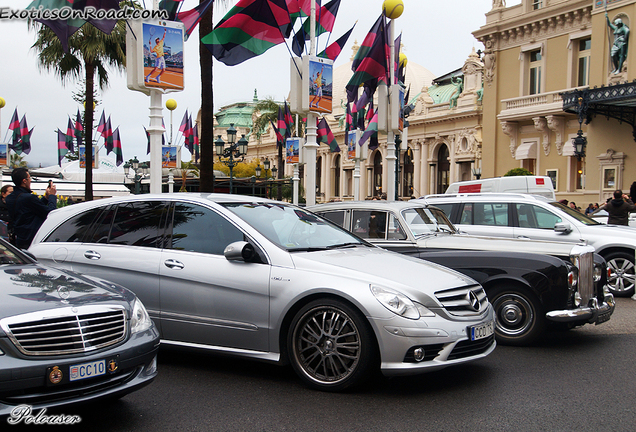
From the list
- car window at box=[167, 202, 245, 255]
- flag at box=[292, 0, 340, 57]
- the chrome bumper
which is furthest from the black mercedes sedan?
flag at box=[292, 0, 340, 57]

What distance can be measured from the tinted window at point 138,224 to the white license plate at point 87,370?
192 cm

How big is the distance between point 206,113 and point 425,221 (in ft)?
23.5

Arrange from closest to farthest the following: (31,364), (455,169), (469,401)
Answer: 1. (31,364)
2. (469,401)
3. (455,169)

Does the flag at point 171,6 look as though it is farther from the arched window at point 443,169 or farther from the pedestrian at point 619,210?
the arched window at point 443,169

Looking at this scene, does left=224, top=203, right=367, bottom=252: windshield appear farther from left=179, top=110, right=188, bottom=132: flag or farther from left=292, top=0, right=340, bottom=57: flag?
left=179, top=110, right=188, bottom=132: flag

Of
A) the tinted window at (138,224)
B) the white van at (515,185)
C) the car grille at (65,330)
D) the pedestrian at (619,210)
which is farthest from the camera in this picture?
the white van at (515,185)

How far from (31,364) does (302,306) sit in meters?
2.05

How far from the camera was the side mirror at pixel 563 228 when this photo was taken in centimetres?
954

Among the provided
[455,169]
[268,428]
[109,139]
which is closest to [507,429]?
[268,428]

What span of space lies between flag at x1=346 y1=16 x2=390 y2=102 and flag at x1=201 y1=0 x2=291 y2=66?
12.3ft

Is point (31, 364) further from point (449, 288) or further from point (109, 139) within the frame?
point (109, 139)

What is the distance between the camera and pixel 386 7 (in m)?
15.5

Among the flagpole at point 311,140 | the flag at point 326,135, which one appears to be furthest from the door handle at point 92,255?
the flag at point 326,135

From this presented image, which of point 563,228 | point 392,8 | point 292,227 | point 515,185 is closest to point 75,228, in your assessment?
point 292,227
